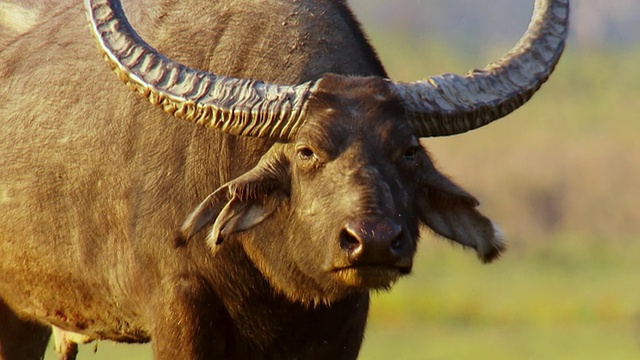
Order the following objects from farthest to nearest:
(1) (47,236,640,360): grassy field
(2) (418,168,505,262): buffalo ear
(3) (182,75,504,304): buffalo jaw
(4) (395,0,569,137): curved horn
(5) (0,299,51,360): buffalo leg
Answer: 1. (1) (47,236,640,360): grassy field
2. (5) (0,299,51,360): buffalo leg
3. (2) (418,168,505,262): buffalo ear
4. (4) (395,0,569,137): curved horn
5. (3) (182,75,504,304): buffalo jaw

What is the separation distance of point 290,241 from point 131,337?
1.90 meters

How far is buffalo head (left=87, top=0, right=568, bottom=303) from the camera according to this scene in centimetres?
659

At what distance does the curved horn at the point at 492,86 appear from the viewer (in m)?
6.98

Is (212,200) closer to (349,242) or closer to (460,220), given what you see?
(349,242)

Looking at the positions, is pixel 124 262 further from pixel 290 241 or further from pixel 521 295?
pixel 521 295

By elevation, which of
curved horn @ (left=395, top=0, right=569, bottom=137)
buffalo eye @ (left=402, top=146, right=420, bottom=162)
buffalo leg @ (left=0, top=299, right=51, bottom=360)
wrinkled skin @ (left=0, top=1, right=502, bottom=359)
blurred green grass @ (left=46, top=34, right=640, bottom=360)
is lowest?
blurred green grass @ (left=46, top=34, right=640, bottom=360)

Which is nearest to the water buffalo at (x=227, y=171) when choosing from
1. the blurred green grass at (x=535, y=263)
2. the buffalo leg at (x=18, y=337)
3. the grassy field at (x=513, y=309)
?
the buffalo leg at (x=18, y=337)

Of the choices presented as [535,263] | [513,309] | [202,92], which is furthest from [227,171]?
[535,263]

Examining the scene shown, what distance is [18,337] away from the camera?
957 cm

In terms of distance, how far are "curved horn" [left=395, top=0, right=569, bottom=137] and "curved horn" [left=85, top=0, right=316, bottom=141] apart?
53 centimetres

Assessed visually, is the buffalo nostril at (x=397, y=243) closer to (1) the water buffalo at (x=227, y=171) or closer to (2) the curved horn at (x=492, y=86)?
(1) the water buffalo at (x=227, y=171)

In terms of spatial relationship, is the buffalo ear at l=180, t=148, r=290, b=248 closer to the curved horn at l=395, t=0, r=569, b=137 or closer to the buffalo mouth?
the buffalo mouth

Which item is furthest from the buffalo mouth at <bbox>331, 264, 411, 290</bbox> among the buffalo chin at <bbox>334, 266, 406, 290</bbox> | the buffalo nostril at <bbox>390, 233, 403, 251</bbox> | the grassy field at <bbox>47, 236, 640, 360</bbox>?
the grassy field at <bbox>47, 236, 640, 360</bbox>

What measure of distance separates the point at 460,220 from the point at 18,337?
3.55 metres
